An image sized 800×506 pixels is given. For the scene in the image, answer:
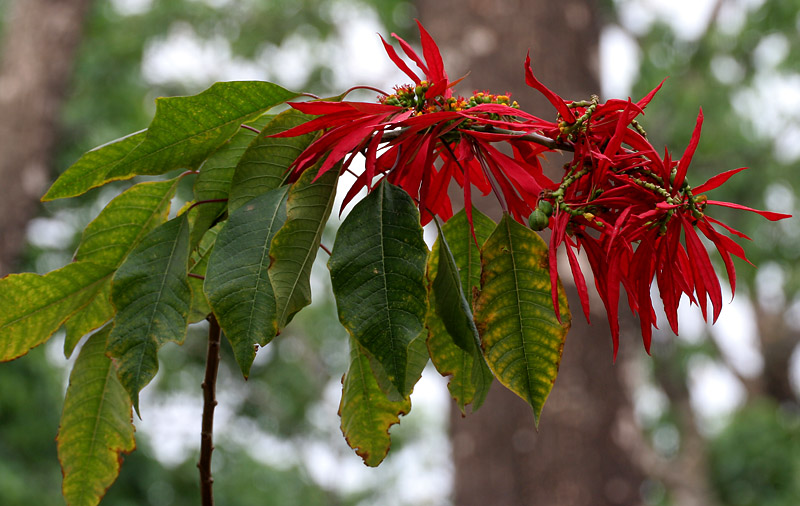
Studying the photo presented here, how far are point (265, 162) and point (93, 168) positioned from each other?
134mm

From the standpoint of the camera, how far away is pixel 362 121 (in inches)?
17.5

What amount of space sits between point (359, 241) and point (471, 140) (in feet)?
0.30

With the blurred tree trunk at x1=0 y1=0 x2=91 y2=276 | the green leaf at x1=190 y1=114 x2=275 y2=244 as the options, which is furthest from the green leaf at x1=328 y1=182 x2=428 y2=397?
the blurred tree trunk at x1=0 y1=0 x2=91 y2=276

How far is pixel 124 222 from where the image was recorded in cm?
56

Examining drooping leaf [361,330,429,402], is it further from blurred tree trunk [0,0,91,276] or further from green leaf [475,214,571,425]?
blurred tree trunk [0,0,91,276]

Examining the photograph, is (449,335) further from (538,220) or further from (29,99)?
(29,99)

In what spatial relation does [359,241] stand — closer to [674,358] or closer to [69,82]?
[69,82]

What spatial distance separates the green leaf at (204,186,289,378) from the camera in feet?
1.38

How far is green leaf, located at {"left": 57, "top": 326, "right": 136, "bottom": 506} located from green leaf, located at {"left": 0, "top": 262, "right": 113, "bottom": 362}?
43 millimetres

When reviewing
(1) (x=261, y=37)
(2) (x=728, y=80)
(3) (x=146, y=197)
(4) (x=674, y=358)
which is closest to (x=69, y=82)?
(1) (x=261, y=37)

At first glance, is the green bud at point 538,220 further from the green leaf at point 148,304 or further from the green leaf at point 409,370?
the green leaf at point 148,304

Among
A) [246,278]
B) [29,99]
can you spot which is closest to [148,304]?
[246,278]

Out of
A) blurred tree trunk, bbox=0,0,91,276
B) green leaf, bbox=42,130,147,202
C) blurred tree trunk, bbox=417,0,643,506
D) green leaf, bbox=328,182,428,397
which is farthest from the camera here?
blurred tree trunk, bbox=0,0,91,276

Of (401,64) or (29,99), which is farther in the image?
(29,99)
